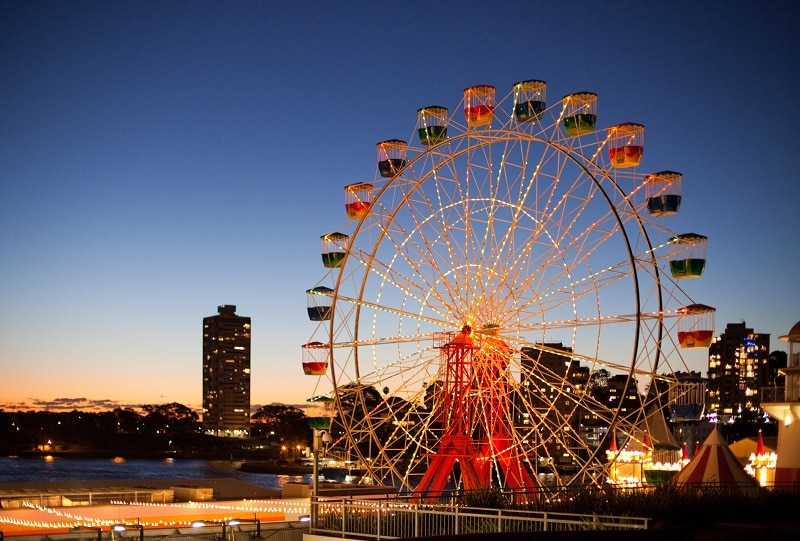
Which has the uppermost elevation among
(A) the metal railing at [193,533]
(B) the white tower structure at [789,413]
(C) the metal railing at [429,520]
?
(B) the white tower structure at [789,413]

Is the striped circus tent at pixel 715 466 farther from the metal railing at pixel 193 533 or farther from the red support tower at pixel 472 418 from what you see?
the metal railing at pixel 193 533

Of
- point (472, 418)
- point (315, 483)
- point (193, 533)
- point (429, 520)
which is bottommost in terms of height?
point (193, 533)

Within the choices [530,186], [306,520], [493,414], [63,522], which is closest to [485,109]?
[530,186]

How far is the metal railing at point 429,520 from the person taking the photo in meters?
20.3

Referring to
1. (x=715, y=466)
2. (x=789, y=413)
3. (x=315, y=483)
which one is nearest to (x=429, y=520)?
(x=315, y=483)

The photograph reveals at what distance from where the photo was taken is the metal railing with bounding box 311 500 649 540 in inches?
798

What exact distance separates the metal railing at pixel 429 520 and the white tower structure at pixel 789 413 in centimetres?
1644

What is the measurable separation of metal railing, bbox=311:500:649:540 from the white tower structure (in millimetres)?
16444

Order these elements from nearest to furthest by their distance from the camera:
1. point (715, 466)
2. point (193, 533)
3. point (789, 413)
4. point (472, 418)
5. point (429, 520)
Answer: point (429, 520) < point (193, 533) < point (715, 466) < point (472, 418) < point (789, 413)

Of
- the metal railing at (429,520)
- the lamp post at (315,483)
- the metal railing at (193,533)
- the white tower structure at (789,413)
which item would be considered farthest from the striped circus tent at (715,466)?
the metal railing at (193,533)

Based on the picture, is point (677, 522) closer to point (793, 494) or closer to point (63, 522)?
point (793, 494)

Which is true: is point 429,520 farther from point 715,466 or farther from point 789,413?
point 789,413

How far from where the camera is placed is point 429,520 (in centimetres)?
2386

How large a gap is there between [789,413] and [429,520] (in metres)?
18.6
